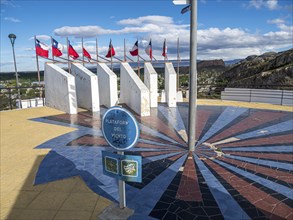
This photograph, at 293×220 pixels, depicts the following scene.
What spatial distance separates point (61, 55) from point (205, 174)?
1239 cm

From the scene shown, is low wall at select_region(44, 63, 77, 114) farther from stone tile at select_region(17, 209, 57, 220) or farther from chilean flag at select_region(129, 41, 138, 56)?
stone tile at select_region(17, 209, 57, 220)

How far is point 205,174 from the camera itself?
18.0 feet

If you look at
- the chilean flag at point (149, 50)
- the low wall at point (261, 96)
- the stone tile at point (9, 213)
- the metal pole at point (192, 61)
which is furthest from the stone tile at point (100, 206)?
the low wall at point (261, 96)

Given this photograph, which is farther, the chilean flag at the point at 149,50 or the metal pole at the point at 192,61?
the chilean flag at the point at 149,50

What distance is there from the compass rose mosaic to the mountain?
1530cm

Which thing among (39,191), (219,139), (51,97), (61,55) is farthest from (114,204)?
(61,55)

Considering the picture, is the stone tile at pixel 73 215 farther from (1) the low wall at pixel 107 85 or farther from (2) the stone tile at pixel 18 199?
(1) the low wall at pixel 107 85

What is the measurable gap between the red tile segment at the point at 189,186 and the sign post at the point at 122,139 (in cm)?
167

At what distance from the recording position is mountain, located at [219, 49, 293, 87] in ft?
93.7

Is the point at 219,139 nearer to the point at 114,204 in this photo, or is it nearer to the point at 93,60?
the point at 114,204

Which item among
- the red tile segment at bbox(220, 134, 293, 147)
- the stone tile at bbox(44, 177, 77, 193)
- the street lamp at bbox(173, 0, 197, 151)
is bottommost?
the stone tile at bbox(44, 177, 77, 193)

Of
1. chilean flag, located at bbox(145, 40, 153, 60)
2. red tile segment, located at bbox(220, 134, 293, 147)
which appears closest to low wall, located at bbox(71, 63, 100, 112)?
chilean flag, located at bbox(145, 40, 153, 60)

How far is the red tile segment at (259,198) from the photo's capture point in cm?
403

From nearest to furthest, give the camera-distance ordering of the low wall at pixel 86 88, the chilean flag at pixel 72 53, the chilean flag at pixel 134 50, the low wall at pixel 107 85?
1. the low wall at pixel 86 88
2. the low wall at pixel 107 85
3. the chilean flag at pixel 72 53
4. the chilean flag at pixel 134 50
